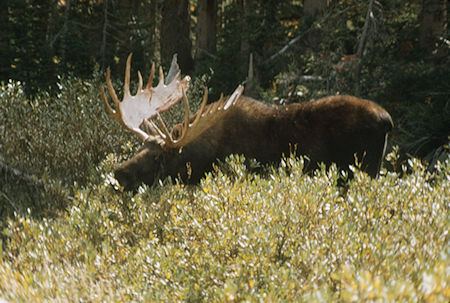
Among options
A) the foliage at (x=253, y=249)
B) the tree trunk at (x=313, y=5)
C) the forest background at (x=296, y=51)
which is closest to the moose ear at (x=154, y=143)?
the foliage at (x=253, y=249)

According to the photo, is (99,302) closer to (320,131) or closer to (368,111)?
(320,131)

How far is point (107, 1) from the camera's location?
12094mm

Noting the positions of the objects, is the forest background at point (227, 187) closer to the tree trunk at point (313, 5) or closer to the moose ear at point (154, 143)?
the tree trunk at point (313, 5)

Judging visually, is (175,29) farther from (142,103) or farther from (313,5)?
(142,103)

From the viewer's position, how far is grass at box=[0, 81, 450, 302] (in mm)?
2744

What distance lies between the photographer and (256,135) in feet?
19.0

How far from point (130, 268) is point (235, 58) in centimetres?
1114

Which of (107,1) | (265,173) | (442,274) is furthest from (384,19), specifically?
(442,274)

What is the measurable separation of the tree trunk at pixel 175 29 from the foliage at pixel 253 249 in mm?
9820

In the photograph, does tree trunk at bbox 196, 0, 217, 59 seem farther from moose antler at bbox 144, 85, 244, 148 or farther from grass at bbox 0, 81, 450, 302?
grass at bbox 0, 81, 450, 302

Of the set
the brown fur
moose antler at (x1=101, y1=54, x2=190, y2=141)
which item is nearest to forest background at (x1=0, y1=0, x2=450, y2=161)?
moose antler at (x1=101, y1=54, x2=190, y2=141)

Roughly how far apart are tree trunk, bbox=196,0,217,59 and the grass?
37.1ft

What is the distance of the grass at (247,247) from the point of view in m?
2.74

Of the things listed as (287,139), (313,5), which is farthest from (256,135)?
(313,5)
